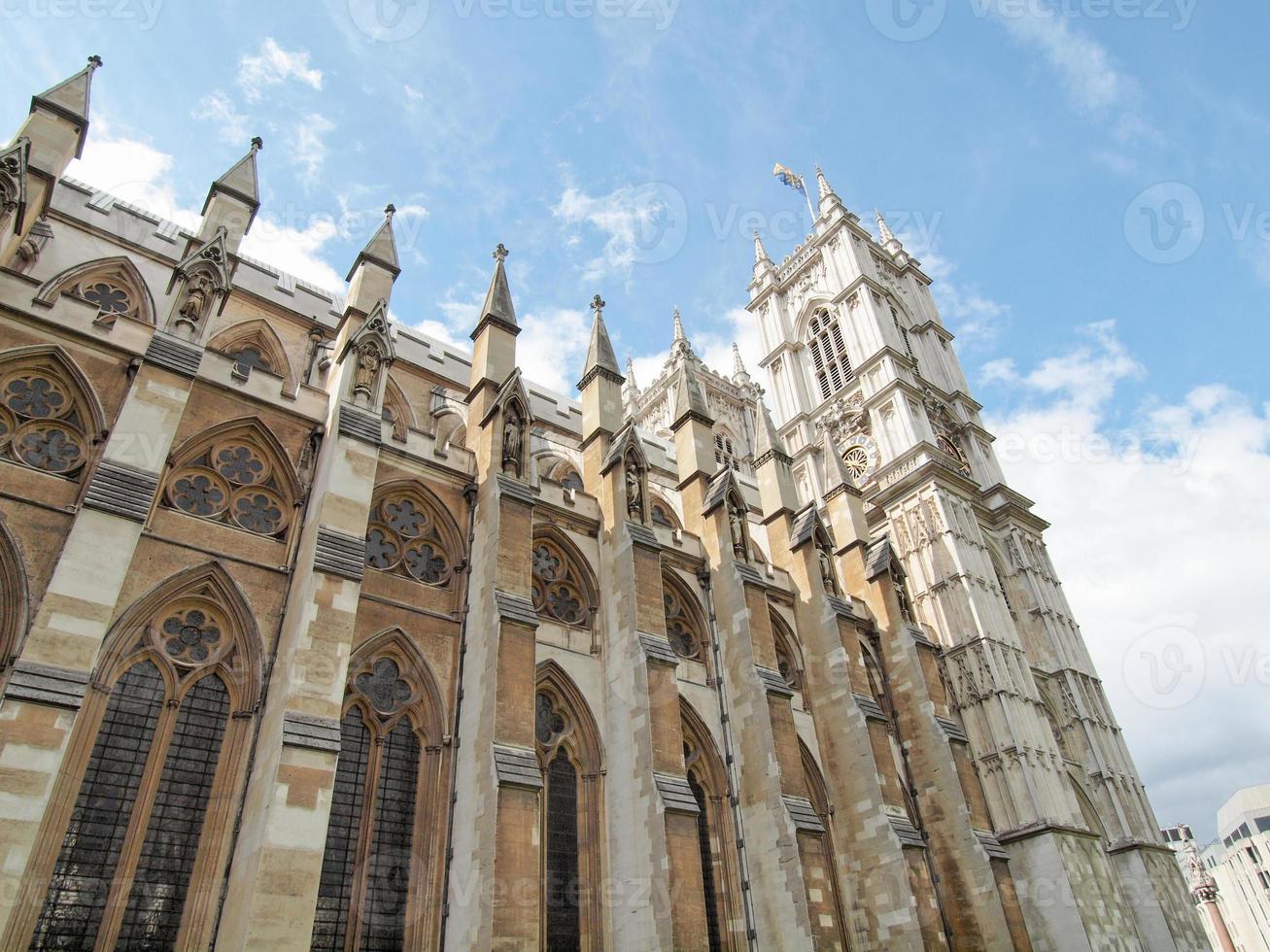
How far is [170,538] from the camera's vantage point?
13.1m

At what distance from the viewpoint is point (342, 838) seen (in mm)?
12938

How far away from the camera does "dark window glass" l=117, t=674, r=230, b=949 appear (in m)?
11.0

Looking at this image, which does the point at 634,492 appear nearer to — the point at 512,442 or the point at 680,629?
the point at 512,442

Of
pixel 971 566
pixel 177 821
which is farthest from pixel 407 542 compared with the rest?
pixel 971 566

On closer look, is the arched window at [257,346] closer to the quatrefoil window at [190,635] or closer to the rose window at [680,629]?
the quatrefoil window at [190,635]

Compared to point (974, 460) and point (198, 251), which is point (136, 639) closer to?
point (198, 251)

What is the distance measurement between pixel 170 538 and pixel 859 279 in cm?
2799

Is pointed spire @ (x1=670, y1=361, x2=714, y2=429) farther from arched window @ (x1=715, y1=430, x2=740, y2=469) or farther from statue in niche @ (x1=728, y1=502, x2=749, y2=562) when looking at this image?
arched window @ (x1=715, y1=430, x2=740, y2=469)

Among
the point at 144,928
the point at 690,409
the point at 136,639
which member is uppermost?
the point at 690,409

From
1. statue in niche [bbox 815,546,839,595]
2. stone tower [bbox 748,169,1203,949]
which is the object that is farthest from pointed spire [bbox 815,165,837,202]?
statue in niche [bbox 815,546,839,595]

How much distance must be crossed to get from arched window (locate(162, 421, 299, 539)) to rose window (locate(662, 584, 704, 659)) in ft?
28.4

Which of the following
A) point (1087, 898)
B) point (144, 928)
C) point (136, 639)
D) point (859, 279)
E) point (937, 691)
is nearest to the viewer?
point (144, 928)

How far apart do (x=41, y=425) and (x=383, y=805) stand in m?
7.84

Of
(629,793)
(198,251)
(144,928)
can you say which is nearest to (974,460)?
(629,793)
